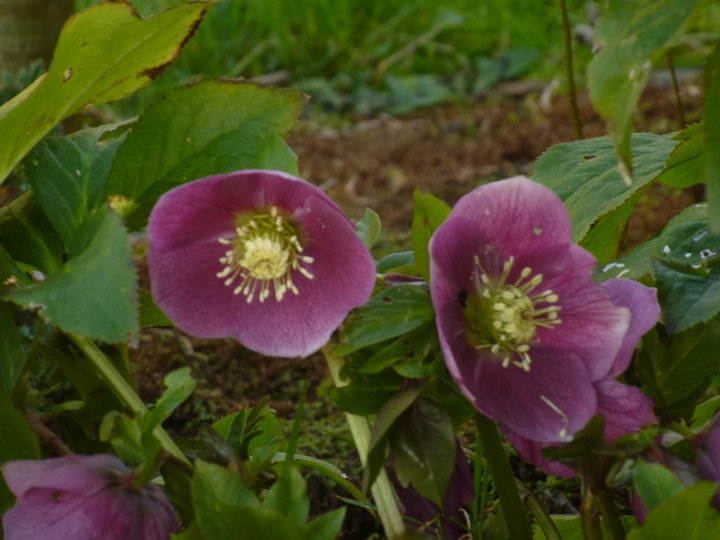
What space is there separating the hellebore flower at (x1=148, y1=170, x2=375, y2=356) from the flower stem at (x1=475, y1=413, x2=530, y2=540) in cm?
12

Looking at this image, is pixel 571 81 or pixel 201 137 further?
pixel 571 81

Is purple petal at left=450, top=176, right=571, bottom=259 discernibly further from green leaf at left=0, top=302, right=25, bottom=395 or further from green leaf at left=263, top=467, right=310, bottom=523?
green leaf at left=0, top=302, right=25, bottom=395

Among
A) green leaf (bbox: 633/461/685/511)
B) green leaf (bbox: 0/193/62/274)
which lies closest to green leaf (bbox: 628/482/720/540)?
green leaf (bbox: 633/461/685/511)

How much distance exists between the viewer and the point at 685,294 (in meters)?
0.69

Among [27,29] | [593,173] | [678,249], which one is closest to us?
[678,249]

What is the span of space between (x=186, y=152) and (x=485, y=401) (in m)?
0.28

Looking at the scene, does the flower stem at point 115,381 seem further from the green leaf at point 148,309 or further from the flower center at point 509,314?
the flower center at point 509,314

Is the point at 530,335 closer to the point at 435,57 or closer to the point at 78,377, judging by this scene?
the point at 78,377

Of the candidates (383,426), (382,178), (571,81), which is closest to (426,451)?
(383,426)

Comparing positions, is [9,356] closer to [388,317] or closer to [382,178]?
[388,317]

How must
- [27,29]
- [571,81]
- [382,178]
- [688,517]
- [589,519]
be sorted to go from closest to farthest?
[688,517] → [589,519] → [571,81] → [27,29] → [382,178]

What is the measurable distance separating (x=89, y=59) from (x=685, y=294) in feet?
1.37

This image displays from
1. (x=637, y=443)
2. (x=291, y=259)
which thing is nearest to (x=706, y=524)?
(x=637, y=443)

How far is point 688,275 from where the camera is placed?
71 cm
